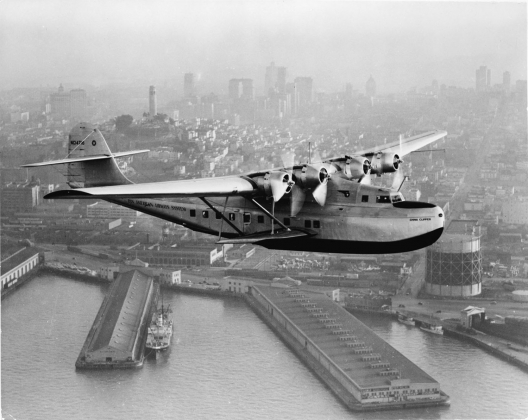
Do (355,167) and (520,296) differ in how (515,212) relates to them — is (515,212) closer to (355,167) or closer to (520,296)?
(520,296)

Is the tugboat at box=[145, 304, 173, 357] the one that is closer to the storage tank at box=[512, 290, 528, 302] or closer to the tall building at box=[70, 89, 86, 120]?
the storage tank at box=[512, 290, 528, 302]

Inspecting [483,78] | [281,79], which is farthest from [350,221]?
[483,78]

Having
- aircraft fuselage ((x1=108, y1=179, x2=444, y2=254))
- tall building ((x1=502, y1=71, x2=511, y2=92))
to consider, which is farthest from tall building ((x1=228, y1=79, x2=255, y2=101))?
aircraft fuselage ((x1=108, y1=179, x2=444, y2=254))

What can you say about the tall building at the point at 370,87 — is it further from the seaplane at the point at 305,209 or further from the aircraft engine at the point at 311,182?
the aircraft engine at the point at 311,182

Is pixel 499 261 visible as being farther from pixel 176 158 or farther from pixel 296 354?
pixel 176 158

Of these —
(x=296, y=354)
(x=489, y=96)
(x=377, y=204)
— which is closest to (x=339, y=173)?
(x=377, y=204)

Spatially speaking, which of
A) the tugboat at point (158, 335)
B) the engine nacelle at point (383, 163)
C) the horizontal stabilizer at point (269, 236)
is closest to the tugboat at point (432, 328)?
the tugboat at point (158, 335)
